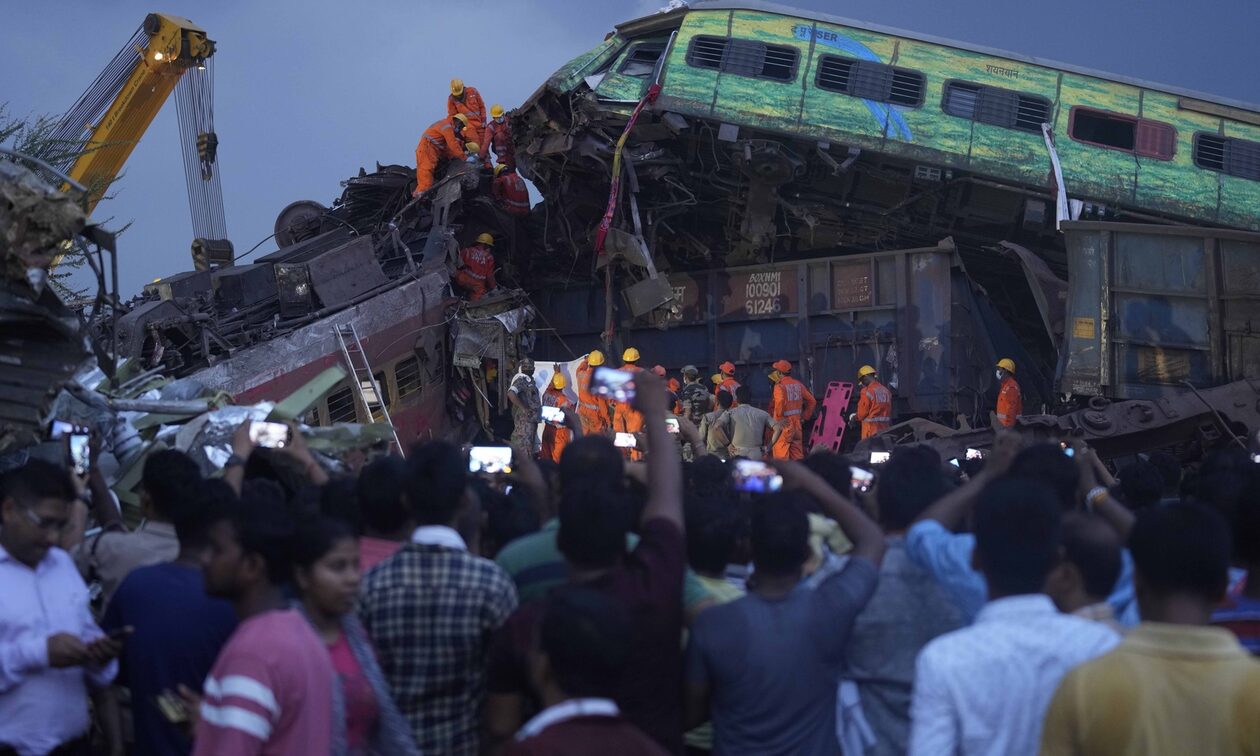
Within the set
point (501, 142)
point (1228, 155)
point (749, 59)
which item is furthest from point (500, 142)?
point (1228, 155)

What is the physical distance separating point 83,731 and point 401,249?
559 inches

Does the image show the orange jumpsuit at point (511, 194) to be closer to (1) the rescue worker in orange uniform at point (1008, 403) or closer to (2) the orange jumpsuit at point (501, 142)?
(2) the orange jumpsuit at point (501, 142)

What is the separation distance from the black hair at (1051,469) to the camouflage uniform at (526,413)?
42.1ft

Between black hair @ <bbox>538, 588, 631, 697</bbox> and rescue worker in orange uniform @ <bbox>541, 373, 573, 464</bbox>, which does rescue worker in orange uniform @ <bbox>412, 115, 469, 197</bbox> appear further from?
black hair @ <bbox>538, 588, 631, 697</bbox>

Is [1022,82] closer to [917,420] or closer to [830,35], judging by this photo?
[830,35]

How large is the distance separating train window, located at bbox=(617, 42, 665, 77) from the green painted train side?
1.16ft

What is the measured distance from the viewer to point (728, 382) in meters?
18.0

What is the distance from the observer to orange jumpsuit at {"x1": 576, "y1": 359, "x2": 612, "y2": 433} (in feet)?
59.1

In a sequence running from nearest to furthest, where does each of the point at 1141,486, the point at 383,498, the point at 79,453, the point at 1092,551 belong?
the point at 1092,551, the point at 383,498, the point at 79,453, the point at 1141,486

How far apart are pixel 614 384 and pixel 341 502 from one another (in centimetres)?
105

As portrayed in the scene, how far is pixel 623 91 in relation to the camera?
17.8 m

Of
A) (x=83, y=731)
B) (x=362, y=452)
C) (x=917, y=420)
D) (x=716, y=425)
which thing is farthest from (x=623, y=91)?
(x=83, y=731)

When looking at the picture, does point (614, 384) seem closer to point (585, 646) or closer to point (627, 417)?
point (585, 646)

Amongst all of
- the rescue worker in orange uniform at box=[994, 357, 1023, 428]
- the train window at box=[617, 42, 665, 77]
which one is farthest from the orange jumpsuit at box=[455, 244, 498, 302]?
the rescue worker in orange uniform at box=[994, 357, 1023, 428]
